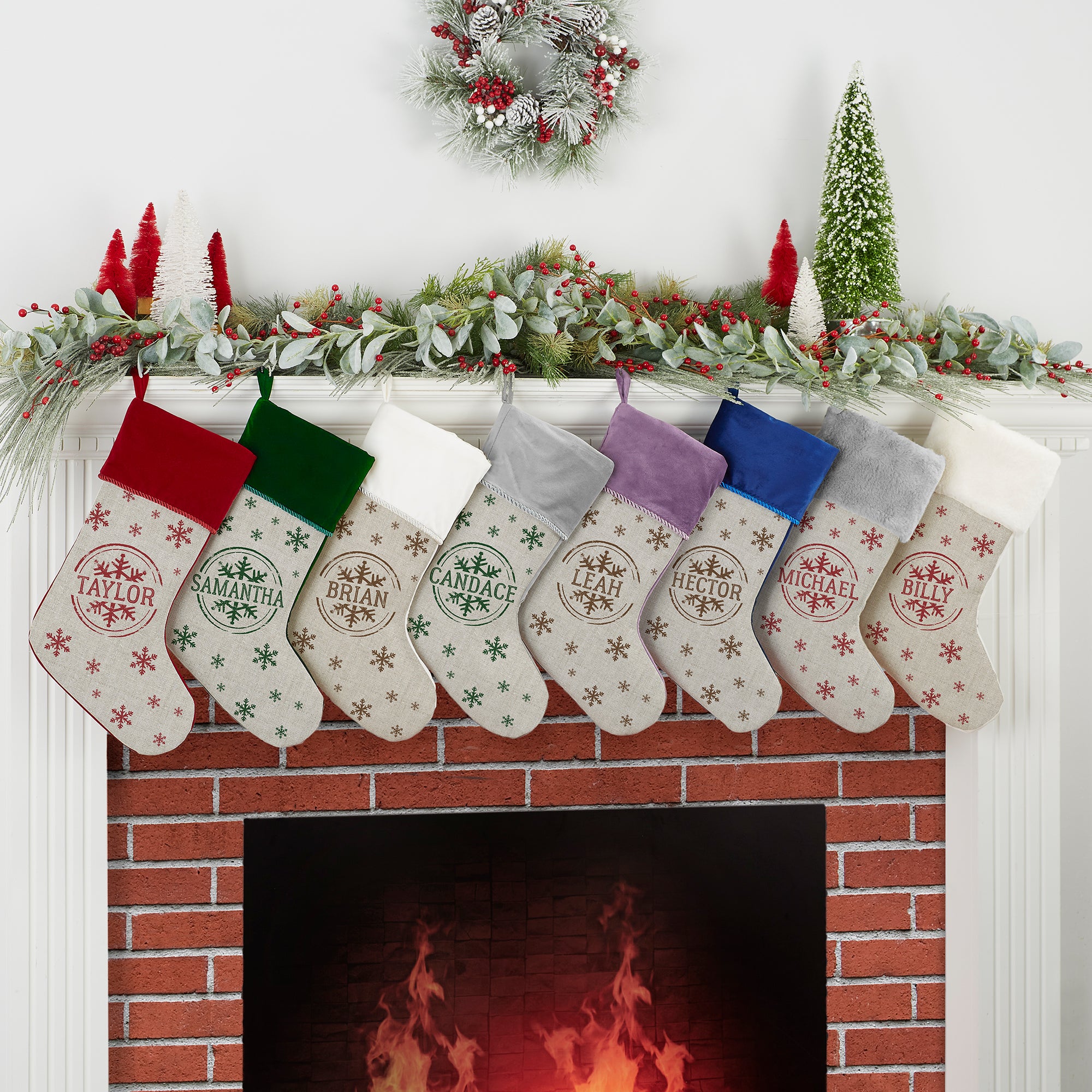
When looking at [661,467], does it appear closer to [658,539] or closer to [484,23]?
[658,539]

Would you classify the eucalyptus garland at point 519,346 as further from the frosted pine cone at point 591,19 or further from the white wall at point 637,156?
the frosted pine cone at point 591,19

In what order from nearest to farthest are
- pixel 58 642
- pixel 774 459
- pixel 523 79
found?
pixel 58 642 < pixel 774 459 < pixel 523 79

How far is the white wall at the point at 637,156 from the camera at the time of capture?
1.31 metres

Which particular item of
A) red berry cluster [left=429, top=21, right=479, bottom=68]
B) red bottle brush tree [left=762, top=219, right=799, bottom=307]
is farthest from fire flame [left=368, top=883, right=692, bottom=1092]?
red berry cluster [left=429, top=21, right=479, bottom=68]

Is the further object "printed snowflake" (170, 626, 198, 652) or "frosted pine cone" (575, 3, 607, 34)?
"frosted pine cone" (575, 3, 607, 34)

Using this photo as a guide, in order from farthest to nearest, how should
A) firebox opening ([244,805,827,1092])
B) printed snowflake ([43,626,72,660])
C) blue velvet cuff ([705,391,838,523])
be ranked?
firebox opening ([244,805,827,1092]), blue velvet cuff ([705,391,838,523]), printed snowflake ([43,626,72,660])

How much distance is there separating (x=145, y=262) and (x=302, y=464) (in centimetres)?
43

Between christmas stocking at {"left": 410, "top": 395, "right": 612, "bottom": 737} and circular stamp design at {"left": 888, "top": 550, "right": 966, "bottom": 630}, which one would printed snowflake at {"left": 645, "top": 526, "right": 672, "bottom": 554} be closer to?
christmas stocking at {"left": 410, "top": 395, "right": 612, "bottom": 737}

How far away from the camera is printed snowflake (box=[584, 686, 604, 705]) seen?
4.00ft

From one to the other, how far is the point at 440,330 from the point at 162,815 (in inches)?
36.5

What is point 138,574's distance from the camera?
1.14 metres

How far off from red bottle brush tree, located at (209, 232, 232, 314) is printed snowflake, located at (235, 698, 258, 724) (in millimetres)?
609

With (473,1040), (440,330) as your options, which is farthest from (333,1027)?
(440,330)

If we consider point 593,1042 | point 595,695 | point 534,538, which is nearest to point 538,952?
point 593,1042
